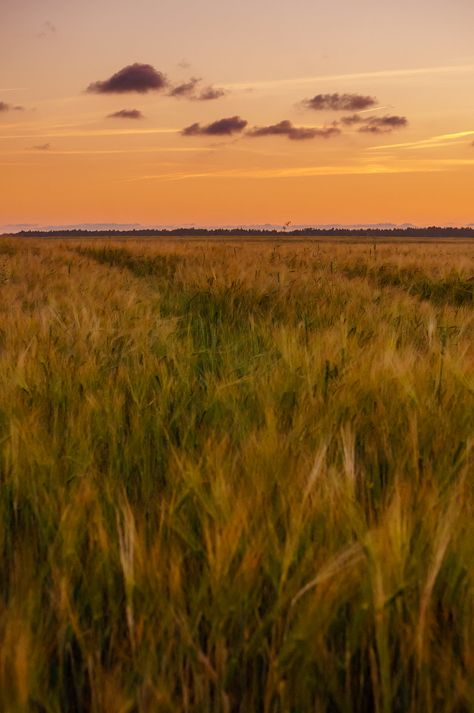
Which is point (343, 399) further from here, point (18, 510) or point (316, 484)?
point (18, 510)

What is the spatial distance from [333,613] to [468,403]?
3.91 feet

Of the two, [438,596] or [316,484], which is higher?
[316,484]

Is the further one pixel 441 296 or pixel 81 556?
pixel 441 296

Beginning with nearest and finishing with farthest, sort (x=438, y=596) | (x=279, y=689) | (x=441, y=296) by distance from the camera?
1. (x=279, y=689)
2. (x=438, y=596)
3. (x=441, y=296)

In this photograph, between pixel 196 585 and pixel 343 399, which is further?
pixel 343 399

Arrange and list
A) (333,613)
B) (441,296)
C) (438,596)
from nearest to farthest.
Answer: (333,613) < (438,596) < (441,296)

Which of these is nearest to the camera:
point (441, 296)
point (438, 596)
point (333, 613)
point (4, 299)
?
point (333, 613)

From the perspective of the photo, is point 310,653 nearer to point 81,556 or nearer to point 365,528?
point 365,528

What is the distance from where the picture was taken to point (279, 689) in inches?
32.1

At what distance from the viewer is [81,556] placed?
1139 millimetres

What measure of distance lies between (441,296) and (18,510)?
6.51 m

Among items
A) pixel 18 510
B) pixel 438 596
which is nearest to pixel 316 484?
pixel 438 596

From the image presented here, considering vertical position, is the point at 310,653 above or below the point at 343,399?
below

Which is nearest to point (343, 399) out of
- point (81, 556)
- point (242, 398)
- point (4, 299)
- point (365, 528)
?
point (242, 398)
